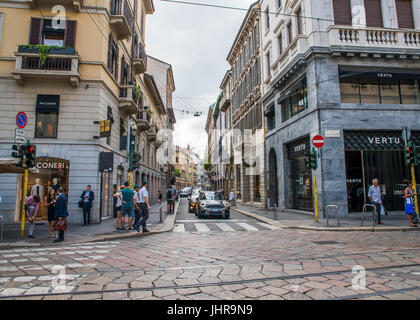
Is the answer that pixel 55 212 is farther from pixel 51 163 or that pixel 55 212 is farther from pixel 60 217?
pixel 51 163

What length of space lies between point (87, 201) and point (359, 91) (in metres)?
14.7

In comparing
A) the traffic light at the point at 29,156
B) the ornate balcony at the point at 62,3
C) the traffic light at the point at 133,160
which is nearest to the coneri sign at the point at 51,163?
the traffic light at the point at 133,160

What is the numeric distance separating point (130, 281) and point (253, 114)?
916 inches

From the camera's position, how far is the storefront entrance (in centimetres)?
1327

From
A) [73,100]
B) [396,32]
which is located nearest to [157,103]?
[73,100]

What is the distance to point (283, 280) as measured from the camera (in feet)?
13.8

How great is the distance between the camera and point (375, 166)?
13984mm

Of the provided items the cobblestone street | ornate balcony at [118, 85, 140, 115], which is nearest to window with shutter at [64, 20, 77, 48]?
ornate balcony at [118, 85, 140, 115]

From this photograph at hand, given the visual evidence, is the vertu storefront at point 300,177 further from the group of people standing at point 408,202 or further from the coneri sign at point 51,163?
the coneri sign at point 51,163

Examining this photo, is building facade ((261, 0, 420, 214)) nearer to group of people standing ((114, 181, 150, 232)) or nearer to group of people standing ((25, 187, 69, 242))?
group of people standing ((114, 181, 150, 232))

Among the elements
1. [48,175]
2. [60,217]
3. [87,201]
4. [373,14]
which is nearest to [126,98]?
[48,175]

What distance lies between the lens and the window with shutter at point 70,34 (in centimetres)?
1373

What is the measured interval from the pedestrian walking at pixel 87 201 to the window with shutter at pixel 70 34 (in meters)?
7.36
